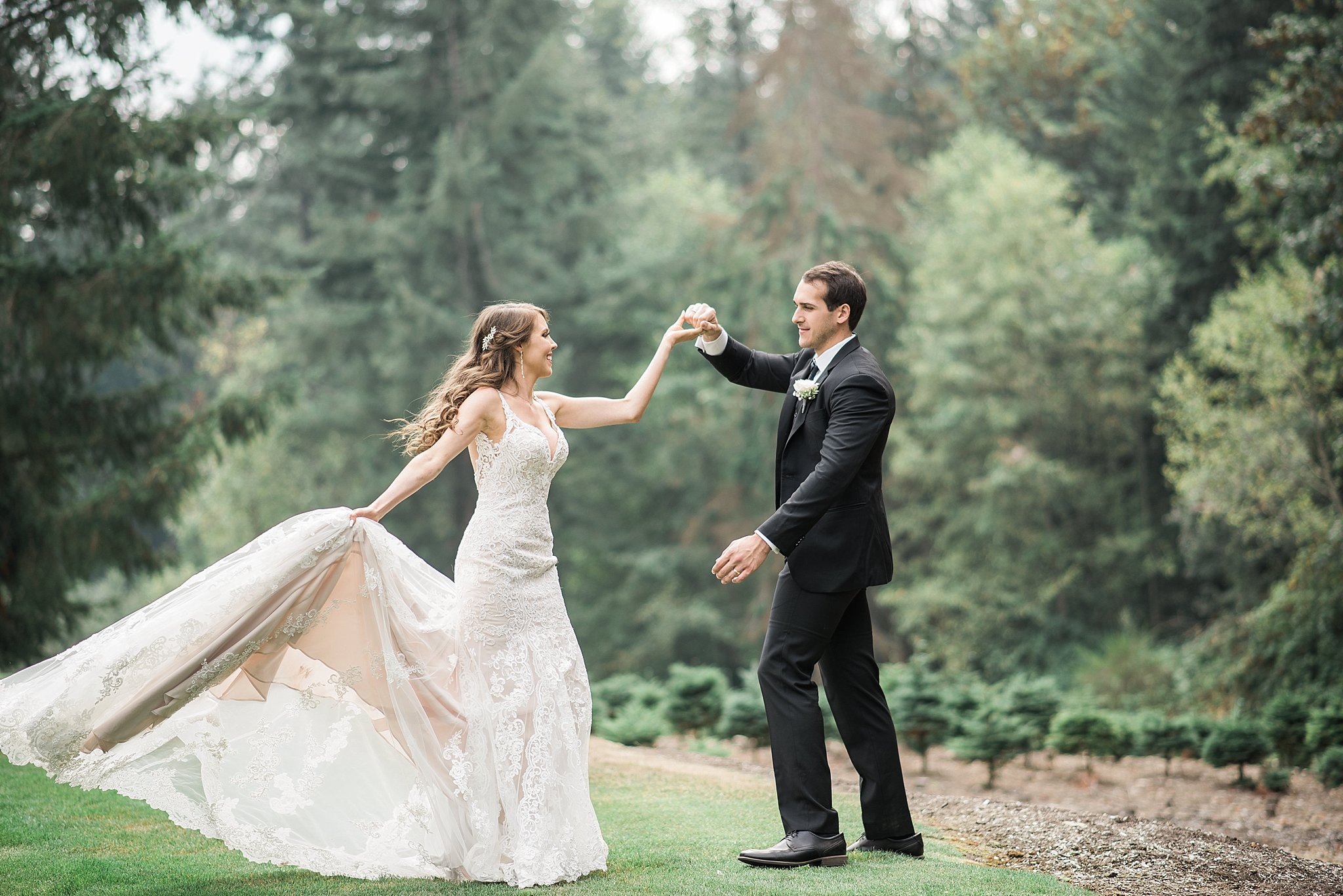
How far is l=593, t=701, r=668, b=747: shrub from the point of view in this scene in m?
9.64

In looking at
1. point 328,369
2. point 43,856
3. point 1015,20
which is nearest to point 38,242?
point 43,856

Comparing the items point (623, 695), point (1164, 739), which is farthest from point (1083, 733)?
point (623, 695)

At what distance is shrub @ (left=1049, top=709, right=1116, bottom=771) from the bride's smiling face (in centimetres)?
690

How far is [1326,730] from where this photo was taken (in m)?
9.65

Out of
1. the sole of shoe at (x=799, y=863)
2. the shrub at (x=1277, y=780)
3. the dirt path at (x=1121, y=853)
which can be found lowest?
the shrub at (x=1277, y=780)

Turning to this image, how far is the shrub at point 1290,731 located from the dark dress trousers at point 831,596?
6.62 m

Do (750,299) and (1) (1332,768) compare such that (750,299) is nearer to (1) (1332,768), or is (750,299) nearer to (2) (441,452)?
(1) (1332,768)

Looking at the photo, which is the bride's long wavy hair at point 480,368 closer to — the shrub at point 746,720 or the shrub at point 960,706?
the shrub at point 746,720

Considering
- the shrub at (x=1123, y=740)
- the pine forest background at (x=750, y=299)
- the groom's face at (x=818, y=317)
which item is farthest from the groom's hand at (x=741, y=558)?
the pine forest background at (x=750, y=299)

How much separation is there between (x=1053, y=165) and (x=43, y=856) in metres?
26.9

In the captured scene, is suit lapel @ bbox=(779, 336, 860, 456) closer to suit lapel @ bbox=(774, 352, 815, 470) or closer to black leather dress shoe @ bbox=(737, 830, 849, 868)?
suit lapel @ bbox=(774, 352, 815, 470)

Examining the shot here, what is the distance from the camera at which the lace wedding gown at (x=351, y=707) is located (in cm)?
434

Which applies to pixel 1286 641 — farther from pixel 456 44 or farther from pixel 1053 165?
pixel 456 44

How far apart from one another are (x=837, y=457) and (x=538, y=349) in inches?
55.2
